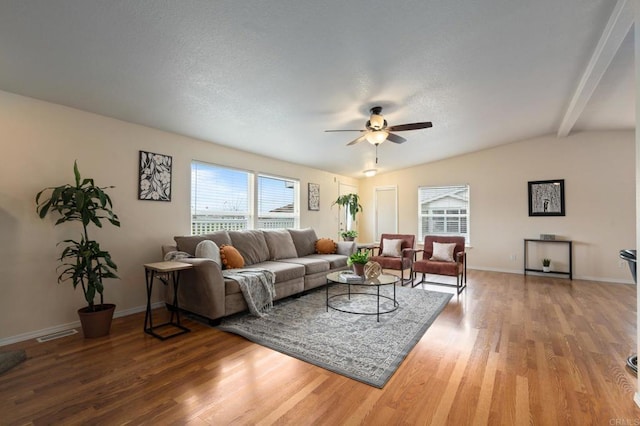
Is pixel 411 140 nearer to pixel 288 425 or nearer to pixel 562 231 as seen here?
pixel 562 231

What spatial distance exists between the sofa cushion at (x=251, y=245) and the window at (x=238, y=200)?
502 mm

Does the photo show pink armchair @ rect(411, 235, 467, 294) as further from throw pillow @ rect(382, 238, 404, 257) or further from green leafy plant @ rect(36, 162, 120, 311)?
green leafy plant @ rect(36, 162, 120, 311)

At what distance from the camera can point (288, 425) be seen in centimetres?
163

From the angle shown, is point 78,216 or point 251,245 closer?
point 78,216

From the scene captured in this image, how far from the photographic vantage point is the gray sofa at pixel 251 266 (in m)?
3.10

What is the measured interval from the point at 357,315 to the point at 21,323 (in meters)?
3.33

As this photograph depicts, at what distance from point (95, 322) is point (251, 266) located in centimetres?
180

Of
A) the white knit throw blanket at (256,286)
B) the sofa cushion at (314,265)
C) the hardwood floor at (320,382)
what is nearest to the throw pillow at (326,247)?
the sofa cushion at (314,265)

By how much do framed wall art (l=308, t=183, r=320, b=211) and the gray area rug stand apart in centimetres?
488

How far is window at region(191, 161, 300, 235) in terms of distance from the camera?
14.4 ft

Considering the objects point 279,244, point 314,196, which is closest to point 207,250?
point 279,244

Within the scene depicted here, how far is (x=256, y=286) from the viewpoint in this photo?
3436 mm

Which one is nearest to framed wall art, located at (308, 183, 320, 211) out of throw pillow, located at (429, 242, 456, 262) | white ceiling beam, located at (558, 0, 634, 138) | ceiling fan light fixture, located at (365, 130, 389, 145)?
throw pillow, located at (429, 242, 456, 262)

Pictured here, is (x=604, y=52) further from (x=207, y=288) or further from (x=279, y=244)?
(x=207, y=288)
